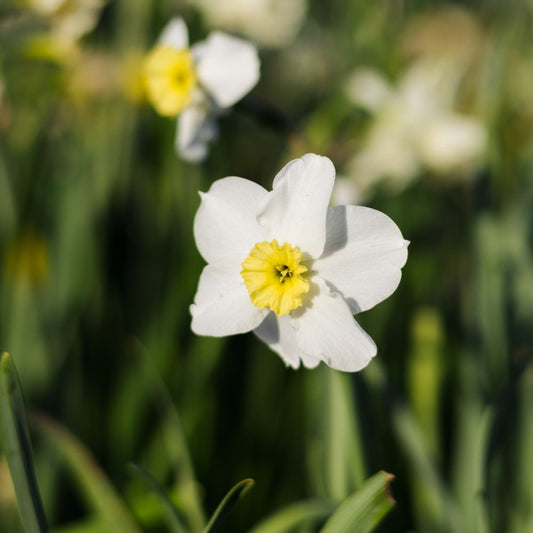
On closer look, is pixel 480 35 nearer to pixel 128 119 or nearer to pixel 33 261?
pixel 128 119

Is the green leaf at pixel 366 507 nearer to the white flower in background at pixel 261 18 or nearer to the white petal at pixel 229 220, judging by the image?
the white petal at pixel 229 220

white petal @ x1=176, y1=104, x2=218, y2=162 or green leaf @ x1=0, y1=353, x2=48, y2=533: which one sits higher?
white petal @ x1=176, y1=104, x2=218, y2=162

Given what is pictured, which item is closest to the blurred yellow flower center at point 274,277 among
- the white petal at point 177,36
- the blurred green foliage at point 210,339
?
the blurred green foliage at point 210,339

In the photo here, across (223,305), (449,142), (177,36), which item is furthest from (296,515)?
(449,142)

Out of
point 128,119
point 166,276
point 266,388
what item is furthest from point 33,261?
point 266,388

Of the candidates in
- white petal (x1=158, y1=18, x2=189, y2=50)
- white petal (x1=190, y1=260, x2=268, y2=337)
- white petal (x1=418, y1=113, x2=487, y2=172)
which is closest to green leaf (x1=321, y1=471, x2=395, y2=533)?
white petal (x1=190, y1=260, x2=268, y2=337)

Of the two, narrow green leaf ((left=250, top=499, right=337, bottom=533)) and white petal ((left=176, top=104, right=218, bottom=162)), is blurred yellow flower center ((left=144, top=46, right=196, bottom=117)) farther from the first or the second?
narrow green leaf ((left=250, top=499, right=337, bottom=533))

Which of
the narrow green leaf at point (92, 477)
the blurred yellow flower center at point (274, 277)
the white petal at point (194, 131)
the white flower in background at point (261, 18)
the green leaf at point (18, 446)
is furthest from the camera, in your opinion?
the white flower in background at point (261, 18)
